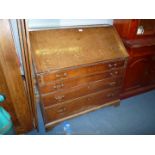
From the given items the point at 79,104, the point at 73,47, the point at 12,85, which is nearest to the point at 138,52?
the point at 73,47

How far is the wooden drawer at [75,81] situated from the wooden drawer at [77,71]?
0.17ft

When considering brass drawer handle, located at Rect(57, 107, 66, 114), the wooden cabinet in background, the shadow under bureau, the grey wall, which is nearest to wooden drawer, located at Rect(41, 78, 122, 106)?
the shadow under bureau

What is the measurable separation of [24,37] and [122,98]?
1756mm

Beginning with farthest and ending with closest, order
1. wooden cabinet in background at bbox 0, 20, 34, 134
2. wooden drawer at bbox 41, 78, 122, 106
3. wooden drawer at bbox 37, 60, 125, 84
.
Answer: wooden drawer at bbox 41, 78, 122, 106 → wooden drawer at bbox 37, 60, 125, 84 → wooden cabinet in background at bbox 0, 20, 34, 134

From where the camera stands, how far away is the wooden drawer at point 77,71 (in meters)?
1.28

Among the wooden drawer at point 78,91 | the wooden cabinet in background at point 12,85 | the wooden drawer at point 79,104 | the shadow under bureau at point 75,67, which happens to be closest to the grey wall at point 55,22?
the shadow under bureau at point 75,67

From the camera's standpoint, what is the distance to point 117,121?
184 cm

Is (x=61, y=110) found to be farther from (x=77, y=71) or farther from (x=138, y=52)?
(x=138, y=52)

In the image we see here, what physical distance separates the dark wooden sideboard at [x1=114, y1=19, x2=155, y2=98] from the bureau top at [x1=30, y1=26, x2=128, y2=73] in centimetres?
19

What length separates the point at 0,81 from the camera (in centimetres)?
115

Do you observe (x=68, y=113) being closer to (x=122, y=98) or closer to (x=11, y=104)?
(x=11, y=104)

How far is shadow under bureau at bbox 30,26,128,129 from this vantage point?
1.33 m

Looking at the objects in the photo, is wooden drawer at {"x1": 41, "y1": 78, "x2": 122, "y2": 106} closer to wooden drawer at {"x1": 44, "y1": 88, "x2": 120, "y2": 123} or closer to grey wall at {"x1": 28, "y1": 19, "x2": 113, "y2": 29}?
wooden drawer at {"x1": 44, "y1": 88, "x2": 120, "y2": 123}
